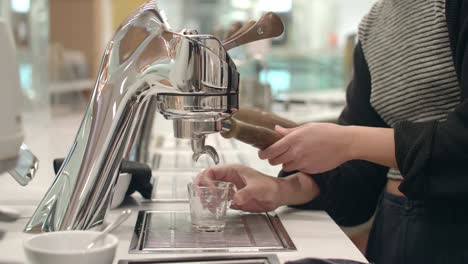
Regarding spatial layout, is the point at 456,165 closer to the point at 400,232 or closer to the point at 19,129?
the point at 400,232

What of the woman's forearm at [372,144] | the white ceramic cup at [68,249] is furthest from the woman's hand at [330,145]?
the white ceramic cup at [68,249]

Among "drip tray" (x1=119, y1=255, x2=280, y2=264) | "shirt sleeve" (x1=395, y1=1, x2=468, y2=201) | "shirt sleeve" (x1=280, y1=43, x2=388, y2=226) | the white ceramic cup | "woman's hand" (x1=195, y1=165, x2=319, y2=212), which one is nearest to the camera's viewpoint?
the white ceramic cup

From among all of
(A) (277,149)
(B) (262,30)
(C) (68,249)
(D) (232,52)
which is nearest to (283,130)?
(A) (277,149)

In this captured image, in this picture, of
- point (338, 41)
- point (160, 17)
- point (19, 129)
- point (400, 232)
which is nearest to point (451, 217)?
point (400, 232)

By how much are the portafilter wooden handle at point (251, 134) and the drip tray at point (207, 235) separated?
12 cm

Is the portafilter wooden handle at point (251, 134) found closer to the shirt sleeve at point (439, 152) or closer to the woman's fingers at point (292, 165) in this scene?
the woman's fingers at point (292, 165)

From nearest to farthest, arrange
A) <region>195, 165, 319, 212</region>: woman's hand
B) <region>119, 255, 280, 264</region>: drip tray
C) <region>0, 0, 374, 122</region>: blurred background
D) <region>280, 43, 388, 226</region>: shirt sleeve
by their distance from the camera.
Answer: <region>119, 255, 280, 264</region>: drip tray → <region>195, 165, 319, 212</region>: woman's hand → <region>280, 43, 388, 226</region>: shirt sleeve → <region>0, 0, 374, 122</region>: blurred background

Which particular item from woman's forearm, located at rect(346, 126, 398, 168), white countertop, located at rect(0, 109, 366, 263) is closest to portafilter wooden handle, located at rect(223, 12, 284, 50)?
woman's forearm, located at rect(346, 126, 398, 168)

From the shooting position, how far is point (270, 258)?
78cm

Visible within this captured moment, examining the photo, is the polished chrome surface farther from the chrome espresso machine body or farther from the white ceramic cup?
the white ceramic cup

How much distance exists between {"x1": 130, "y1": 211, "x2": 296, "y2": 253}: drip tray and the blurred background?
0.99 feet

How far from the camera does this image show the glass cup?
0.92 m

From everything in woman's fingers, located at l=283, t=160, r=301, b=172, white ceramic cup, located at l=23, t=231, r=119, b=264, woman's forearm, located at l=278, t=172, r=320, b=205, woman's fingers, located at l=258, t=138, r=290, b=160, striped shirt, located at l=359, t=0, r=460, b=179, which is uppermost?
striped shirt, located at l=359, t=0, r=460, b=179

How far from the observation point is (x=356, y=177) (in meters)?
1.19
